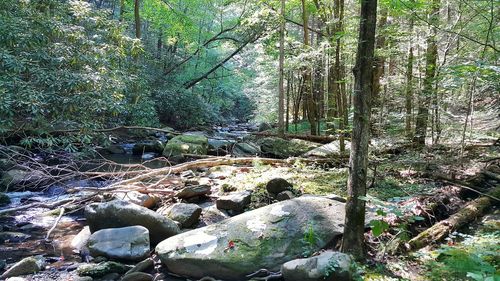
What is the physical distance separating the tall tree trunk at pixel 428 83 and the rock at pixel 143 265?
6082 mm

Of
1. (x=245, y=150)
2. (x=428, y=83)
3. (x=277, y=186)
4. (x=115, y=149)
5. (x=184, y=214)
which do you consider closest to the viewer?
(x=184, y=214)

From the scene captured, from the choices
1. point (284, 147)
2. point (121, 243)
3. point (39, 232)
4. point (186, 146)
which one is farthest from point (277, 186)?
point (186, 146)

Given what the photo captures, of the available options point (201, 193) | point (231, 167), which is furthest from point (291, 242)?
point (231, 167)

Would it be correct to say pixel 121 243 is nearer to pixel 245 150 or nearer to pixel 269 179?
pixel 269 179

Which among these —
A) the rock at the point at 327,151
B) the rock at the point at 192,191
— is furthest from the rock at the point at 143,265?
the rock at the point at 327,151

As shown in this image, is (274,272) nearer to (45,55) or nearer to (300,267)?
(300,267)

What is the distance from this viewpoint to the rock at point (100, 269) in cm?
475

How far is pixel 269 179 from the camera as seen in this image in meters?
7.84

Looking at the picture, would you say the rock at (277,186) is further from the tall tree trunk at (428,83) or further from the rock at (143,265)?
the tall tree trunk at (428,83)

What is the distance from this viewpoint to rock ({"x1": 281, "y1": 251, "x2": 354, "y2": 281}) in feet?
11.7

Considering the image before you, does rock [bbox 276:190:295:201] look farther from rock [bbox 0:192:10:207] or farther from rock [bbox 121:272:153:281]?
rock [bbox 0:192:10:207]

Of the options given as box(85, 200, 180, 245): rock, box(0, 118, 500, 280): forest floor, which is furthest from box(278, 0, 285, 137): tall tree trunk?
box(85, 200, 180, 245): rock

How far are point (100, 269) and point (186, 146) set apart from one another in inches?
335

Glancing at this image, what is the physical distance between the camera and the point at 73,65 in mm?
8203
